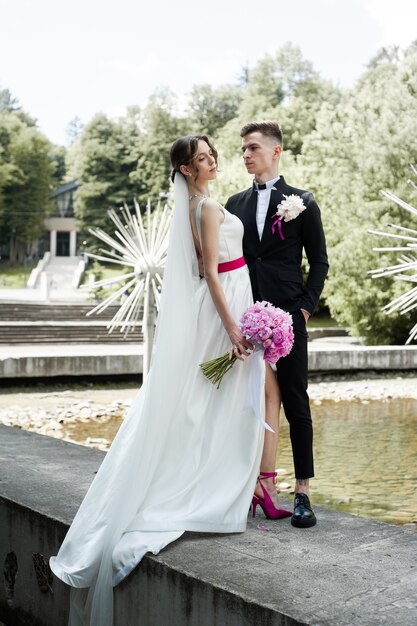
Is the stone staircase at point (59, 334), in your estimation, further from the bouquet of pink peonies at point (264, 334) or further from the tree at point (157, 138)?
the tree at point (157, 138)

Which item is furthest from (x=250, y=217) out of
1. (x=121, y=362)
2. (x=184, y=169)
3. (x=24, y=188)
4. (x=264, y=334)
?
(x=24, y=188)

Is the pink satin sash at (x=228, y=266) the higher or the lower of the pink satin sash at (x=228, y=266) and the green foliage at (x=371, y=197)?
the lower

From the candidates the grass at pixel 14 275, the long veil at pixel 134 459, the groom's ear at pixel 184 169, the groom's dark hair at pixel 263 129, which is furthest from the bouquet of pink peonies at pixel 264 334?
the grass at pixel 14 275

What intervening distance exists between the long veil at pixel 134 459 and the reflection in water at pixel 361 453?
2.89 metres

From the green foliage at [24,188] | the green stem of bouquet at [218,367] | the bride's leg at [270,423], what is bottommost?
the bride's leg at [270,423]

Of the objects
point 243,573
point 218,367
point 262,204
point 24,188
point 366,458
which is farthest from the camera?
point 24,188

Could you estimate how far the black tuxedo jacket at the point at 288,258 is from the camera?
12.1 ft

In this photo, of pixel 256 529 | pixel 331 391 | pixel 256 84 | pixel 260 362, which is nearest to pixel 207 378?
pixel 260 362

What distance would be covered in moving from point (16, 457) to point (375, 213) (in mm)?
18073

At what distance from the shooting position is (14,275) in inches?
2251

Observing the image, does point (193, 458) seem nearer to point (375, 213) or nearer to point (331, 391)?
point (331, 391)

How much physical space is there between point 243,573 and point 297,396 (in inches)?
41.3

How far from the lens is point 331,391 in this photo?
13.6m

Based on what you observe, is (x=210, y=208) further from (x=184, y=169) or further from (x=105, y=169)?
(x=105, y=169)
